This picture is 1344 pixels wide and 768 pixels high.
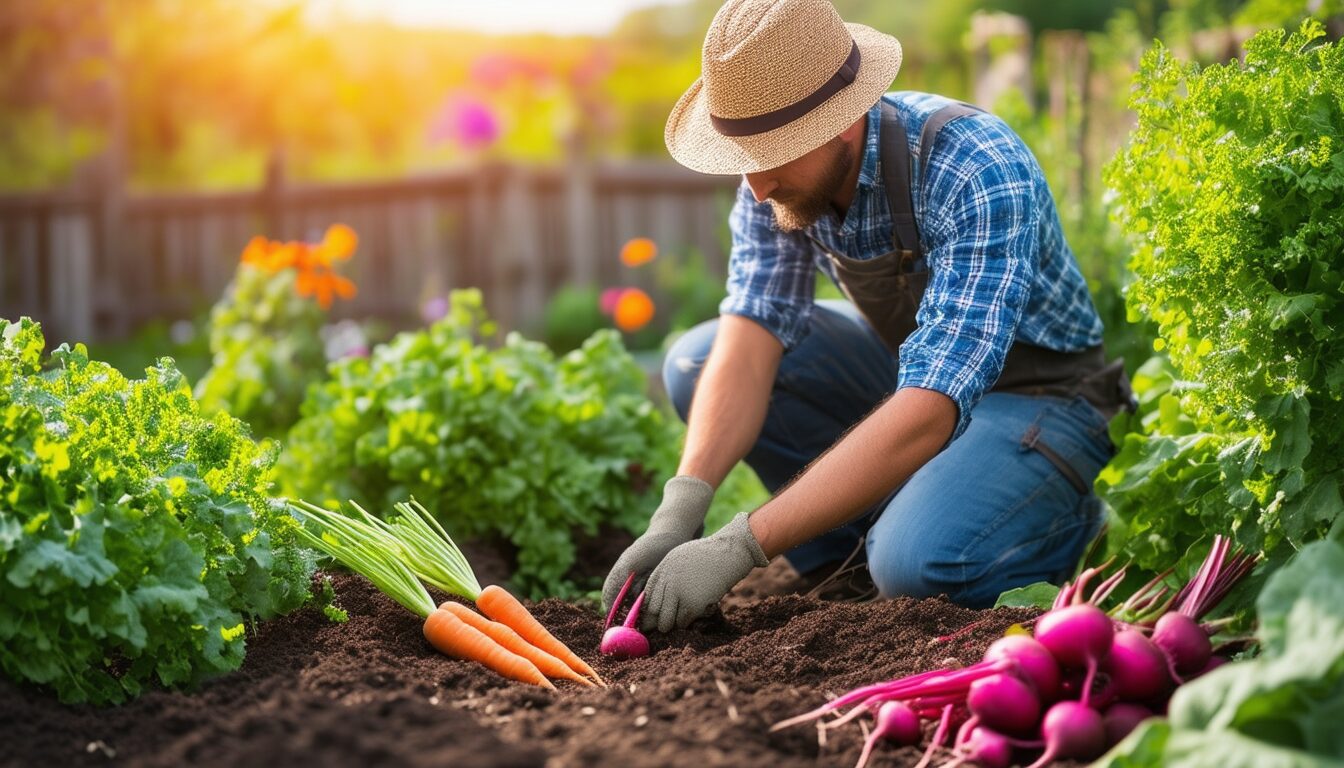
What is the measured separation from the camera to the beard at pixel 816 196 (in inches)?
127

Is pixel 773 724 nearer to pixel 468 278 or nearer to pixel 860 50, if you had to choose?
pixel 860 50

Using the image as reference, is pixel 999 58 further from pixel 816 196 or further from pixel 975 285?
pixel 975 285

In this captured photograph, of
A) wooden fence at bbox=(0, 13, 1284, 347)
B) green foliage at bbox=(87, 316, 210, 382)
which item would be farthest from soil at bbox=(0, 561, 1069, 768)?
wooden fence at bbox=(0, 13, 1284, 347)

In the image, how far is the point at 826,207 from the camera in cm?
334

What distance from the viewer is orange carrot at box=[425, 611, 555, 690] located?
8.72 ft

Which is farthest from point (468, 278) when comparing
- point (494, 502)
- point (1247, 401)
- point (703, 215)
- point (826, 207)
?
point (1247, 401)

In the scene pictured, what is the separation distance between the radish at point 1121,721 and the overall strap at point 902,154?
60.3 inches

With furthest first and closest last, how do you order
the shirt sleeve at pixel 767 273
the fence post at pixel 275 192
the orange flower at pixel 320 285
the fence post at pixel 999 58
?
the fence post at pixel 275 192, the fence post at pixel 999 58, the orange flower at pixel 320 285, the shirt sleeve at pixel 767 273

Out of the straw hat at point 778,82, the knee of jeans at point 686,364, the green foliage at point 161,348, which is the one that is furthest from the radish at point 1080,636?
the green foliage at point 161,348

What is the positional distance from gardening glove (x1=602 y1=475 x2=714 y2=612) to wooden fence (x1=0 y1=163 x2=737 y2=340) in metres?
7.05

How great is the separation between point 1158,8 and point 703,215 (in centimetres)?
667

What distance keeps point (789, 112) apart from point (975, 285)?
1.98ft

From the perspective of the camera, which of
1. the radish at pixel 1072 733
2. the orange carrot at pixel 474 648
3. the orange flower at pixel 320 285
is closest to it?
the radish at pixel 1072 733

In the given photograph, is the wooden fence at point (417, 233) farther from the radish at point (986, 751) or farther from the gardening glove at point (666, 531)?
the radish at point (986, 751)
